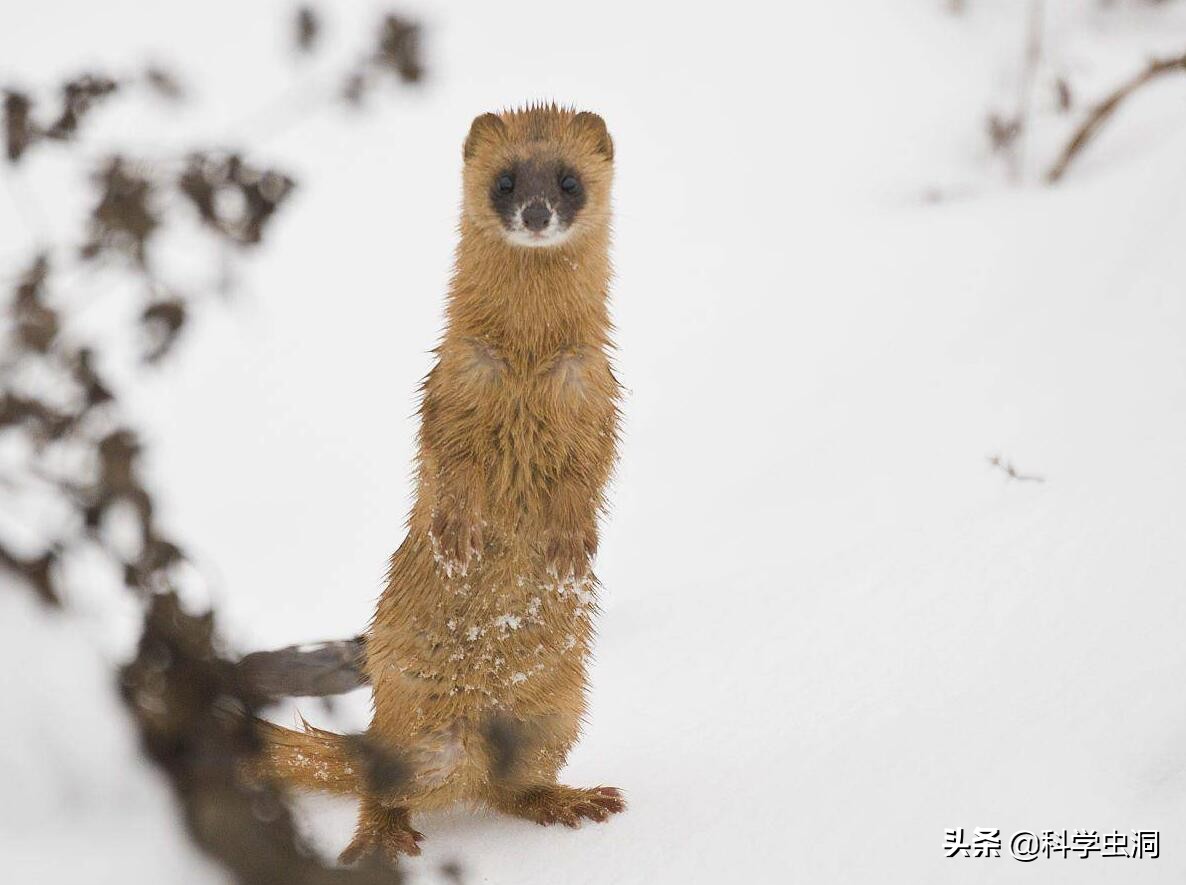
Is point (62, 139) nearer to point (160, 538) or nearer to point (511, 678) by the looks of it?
point (160, 538)

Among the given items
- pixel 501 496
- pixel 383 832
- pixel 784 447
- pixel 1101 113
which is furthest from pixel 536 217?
pixel 1101 113

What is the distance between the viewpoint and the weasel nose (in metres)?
2.15

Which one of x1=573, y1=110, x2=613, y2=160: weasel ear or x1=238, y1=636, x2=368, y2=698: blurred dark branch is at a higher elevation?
x1=573, y1=110, x2=613, y2=160: weasel ear

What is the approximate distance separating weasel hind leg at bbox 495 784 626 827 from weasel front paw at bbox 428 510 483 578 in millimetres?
457

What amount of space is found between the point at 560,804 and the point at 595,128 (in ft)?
3.97

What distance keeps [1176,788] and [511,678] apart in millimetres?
1104

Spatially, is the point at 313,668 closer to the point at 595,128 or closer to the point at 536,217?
the point at 536,217

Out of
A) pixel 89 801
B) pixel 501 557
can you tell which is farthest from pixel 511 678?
pixel 89 801

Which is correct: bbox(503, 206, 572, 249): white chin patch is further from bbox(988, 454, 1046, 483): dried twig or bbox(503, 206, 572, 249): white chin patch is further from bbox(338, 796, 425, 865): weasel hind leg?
bbox(988, 454, 1046, 483): dried twig

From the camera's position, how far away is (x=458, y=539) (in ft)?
7.16

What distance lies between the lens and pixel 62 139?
6.23 feet

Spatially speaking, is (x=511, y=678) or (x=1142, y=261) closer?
(x=511, y=678)

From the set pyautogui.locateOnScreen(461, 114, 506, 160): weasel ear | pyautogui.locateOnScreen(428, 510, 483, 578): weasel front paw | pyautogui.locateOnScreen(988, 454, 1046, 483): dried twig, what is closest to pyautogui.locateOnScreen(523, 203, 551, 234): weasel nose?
pyautogui.locateOnScreen(461, 114, 506, 160): weasel ear

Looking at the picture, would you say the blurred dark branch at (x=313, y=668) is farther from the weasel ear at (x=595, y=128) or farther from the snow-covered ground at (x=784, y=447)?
the weasel ear at (x=595, y=128)
